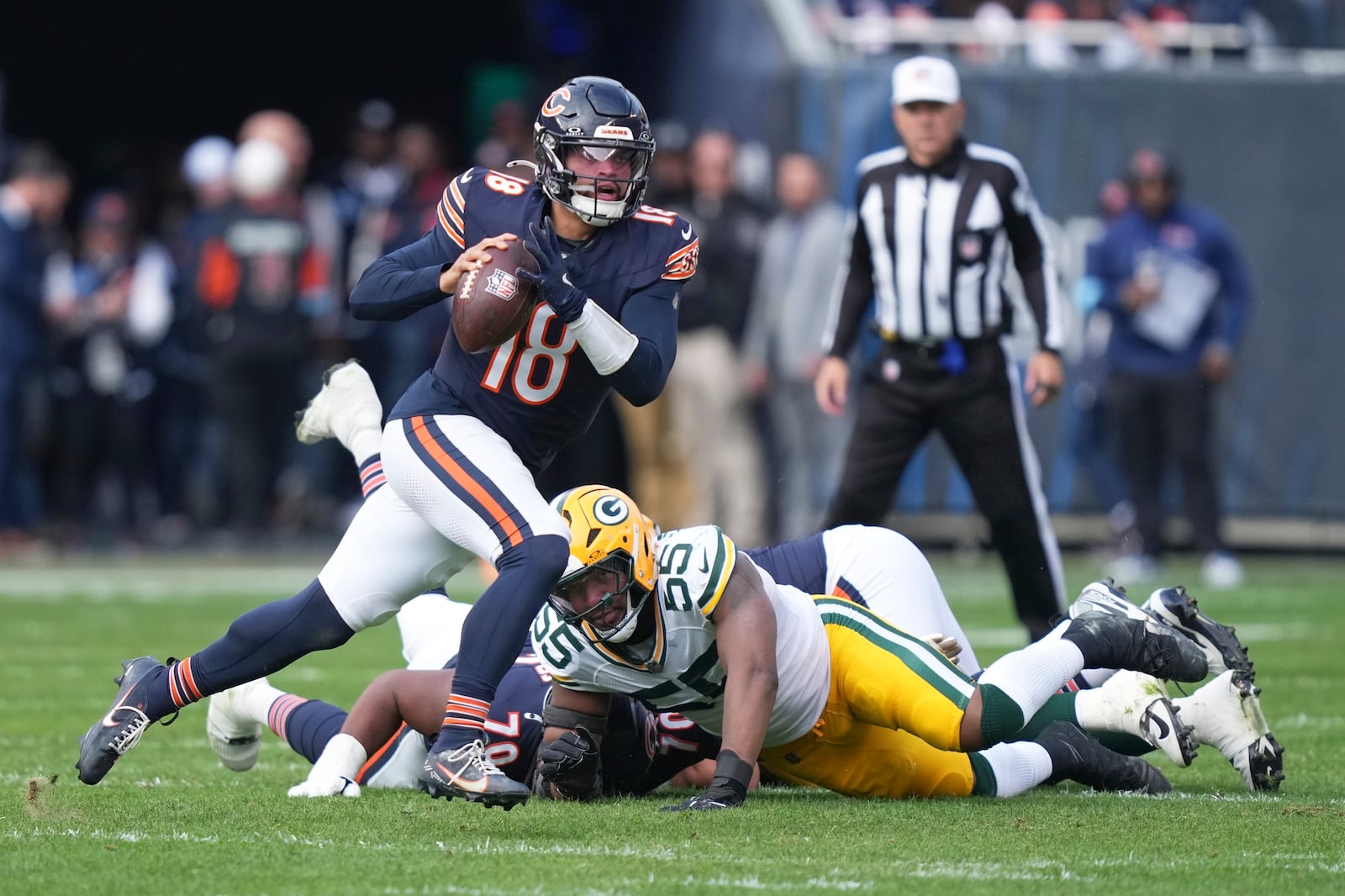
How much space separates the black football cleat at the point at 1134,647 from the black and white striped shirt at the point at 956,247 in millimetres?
2044

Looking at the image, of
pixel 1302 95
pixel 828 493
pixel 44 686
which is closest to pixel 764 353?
pixel 828 493

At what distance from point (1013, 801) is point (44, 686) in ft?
11.8

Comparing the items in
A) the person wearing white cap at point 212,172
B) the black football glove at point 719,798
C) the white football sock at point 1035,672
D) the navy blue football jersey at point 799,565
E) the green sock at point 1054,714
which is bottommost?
the black football glove at point 719,798

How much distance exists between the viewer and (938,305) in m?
6.68

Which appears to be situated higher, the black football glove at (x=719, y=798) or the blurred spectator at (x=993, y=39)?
the blurred spectator at (x=993, y=39)

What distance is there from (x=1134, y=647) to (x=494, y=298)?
169cm

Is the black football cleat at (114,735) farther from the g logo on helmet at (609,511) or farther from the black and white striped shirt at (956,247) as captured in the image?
the black and white striped shirt at (956,247)

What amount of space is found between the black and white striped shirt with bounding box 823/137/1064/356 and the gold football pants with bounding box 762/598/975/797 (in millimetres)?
2133

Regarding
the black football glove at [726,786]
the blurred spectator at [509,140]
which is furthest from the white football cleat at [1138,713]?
the blurred spectator at [509,140]

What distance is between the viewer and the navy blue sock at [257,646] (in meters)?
4.66

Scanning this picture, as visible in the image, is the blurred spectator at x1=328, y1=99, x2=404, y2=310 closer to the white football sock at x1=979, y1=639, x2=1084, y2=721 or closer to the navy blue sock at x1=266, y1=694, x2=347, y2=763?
the navy blue sock at x1=266, y1=694, x2=347, y2=763

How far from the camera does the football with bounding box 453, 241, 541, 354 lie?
440 cm

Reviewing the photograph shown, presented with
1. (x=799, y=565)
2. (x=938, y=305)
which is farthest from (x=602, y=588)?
(x=938, y=305)

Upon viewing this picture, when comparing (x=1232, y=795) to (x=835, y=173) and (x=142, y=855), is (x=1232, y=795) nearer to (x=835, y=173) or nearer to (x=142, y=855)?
(x=142, y=855)
